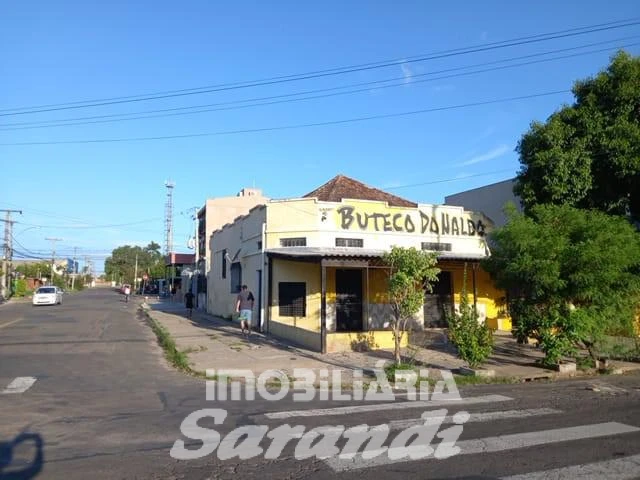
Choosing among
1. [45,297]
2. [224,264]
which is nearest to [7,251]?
[45,297]

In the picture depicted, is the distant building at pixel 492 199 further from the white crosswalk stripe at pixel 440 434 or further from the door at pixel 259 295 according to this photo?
the white crosswalk stripe at pixel 440 434

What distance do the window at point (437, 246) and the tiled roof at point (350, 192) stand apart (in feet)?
10.0

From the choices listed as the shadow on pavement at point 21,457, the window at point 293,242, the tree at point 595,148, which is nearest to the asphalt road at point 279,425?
the shadow on pavement at point 21,457

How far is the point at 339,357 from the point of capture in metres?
15.2

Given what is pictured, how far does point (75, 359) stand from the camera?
15055 mm

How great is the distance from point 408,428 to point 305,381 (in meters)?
4.40

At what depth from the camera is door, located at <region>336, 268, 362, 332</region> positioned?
19422 mm

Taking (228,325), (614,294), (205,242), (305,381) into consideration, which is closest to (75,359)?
(305,381)

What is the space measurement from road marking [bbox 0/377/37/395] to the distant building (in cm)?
1889

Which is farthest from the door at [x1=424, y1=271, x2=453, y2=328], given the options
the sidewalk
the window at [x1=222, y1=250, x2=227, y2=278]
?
the window at [x1=222, y1=250, x2=227, y2=278]

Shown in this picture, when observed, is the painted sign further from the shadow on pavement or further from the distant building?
the shadow on pavement

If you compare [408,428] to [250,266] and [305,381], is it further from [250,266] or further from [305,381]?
[250,266]

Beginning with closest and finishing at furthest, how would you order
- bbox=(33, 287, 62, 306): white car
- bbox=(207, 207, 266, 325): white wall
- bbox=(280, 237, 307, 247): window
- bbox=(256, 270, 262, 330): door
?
bbox=(280, 237, 307, 247): window
bbox=(256, 270, 262, 330): door
bbox=(207, 207, 266, 325): white wall
bbox=(33, 287, 62, 306): white car

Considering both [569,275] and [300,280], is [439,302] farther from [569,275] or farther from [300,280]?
[569,275]
